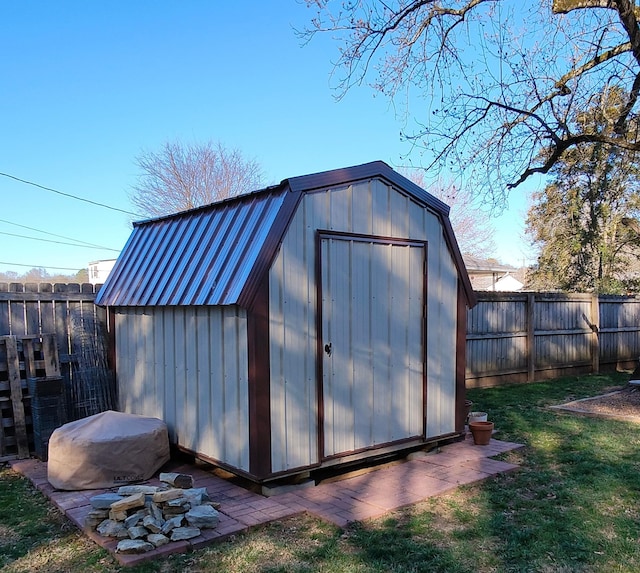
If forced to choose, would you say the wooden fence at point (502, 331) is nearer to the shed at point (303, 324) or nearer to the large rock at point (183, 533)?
the shed at point (303, 324)

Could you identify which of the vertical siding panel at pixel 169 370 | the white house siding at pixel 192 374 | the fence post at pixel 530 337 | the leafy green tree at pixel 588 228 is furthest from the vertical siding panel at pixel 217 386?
the leafy green tree at pixel 588 228

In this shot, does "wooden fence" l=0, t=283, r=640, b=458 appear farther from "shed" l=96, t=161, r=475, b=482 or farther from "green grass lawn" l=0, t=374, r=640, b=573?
"green grass lawn" l=0, t=374, r=640, b=573

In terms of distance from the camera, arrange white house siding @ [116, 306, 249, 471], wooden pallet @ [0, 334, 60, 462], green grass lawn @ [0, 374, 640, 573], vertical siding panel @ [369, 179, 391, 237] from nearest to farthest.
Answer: green grass lawn @ [0, 374, 640, 573] → white house siding @ [116, 306, 249, 471] → vertical siding panel @ [369, 179, 391, 237] → wooden pallet @ [0, 334, 60, 462]

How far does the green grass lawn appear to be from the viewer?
286cm

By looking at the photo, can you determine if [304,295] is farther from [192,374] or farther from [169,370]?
[169,370]

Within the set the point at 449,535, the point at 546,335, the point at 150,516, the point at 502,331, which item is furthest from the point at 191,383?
the point at 546,335

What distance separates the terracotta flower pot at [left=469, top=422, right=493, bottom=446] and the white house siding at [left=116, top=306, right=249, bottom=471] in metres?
2.65

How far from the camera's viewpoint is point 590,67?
6.91 metres

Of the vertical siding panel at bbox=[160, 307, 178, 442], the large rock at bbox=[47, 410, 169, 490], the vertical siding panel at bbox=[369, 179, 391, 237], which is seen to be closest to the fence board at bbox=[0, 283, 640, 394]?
the vertical siding panel at bbox=[160, 307, 178, 442]

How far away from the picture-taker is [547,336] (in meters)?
10.1

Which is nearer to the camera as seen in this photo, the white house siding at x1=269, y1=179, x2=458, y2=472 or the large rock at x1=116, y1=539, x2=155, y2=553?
the large rock at x1=116, y1=539, x2=155, y2=553

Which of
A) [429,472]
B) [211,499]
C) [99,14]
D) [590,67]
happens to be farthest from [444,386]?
[99,14]

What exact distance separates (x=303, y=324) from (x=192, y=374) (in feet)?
3.92

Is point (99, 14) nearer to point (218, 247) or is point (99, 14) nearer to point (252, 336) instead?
point (218, 247)
